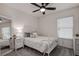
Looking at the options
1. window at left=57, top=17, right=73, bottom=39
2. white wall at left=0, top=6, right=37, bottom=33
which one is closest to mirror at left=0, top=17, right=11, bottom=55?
white wall at left=0, top=6, right=37, bottom=33

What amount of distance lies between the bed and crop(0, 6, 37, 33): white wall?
29 cm

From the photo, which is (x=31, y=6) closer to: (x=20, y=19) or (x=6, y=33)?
(x=20, y=19)

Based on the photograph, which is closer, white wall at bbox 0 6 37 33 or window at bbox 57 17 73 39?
white wall at bbox 0 6 37 33

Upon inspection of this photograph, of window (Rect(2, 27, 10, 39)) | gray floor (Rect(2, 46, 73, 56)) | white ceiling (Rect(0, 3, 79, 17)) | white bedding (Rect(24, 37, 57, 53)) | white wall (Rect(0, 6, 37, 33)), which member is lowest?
gray floor (Rect(2, 46, 73, 56))

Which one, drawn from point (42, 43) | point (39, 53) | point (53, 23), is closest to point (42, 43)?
point (42, 43)

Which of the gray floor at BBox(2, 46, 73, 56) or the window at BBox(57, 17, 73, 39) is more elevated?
the window at BBox(57, 17, 73, 39)

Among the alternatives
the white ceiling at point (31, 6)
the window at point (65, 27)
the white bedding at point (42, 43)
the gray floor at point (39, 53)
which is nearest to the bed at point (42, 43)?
the white bedding at point (42, 43)

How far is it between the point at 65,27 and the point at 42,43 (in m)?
0.75

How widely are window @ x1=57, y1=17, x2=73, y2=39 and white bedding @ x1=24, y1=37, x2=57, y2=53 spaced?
26cm

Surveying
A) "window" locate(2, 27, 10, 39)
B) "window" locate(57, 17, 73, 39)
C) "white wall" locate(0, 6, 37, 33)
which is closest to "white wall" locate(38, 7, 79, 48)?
"window" locate(57, 17, 73, 39)

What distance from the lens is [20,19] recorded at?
5.28ft

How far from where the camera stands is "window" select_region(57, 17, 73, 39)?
1570 mm

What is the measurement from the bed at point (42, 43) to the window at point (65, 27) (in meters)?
0.26

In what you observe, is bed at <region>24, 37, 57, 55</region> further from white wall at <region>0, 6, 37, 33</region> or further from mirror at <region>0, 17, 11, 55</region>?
mirror at <region>0, 17, 11, 55</region>
